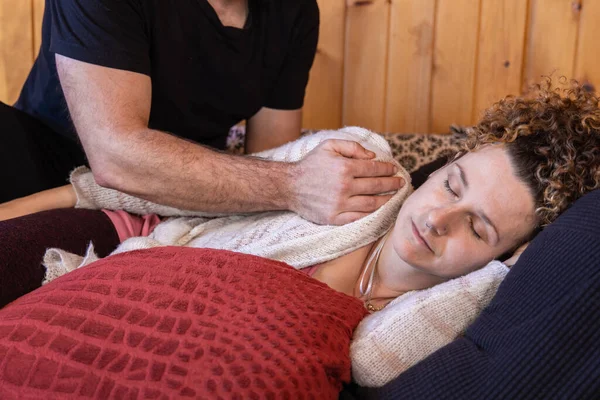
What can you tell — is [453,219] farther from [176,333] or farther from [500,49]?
[500,49]

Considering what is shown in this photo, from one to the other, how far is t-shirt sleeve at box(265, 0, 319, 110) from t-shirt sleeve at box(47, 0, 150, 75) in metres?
0.53

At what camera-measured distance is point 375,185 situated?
1241 millimetres

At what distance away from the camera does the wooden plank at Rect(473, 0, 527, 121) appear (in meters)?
1.98

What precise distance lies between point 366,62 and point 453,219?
1131 mm

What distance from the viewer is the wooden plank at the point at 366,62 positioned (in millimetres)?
2070

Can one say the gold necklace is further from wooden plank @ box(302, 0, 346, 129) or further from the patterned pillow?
wooden plank @ box(302, 0, 346, 129)

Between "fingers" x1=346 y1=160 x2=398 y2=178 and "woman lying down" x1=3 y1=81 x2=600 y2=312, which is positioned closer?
"woman lying down" x1=3 y1=81 x2=600 y2=312

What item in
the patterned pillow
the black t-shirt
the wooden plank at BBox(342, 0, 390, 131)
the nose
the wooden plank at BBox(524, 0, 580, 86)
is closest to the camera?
the nose

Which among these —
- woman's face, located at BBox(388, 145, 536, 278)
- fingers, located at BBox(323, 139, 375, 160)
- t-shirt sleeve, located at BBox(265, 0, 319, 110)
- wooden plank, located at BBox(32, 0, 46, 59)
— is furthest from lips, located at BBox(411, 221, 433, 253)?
wooden plank, located at BBox(32, 0, 46, 59)

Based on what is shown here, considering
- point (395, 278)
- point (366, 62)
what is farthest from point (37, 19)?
point (395, 278)

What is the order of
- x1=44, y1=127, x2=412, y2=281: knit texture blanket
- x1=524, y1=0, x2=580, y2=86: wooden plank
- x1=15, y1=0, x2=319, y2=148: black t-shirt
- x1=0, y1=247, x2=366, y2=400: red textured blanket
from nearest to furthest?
1. x1=0, y1=247, x2=366, y2=400: red textured blanket
2. x1=44, y1=127, x2=412, y2=281: knit texture blanket
3. x1=15, y1=0, x2=319, y2=148: black t-shirt
4. x1=524, y1=0, x2=580, y2=86: wooden plank

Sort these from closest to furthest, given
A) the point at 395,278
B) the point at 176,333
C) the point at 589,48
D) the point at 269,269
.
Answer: the point at 176,333
the point at 269,269
the point at 395,278
the point at 589,48

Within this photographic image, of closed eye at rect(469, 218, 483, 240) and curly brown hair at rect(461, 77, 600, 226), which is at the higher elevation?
curly brown hair at rect(461, 77, 600, 226)

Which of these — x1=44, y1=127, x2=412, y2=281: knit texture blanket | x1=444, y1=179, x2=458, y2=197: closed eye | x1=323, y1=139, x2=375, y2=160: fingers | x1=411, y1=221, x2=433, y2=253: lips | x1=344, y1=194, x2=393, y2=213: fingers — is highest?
x1=323, y1=139, x2=375, y2=160: fingers
